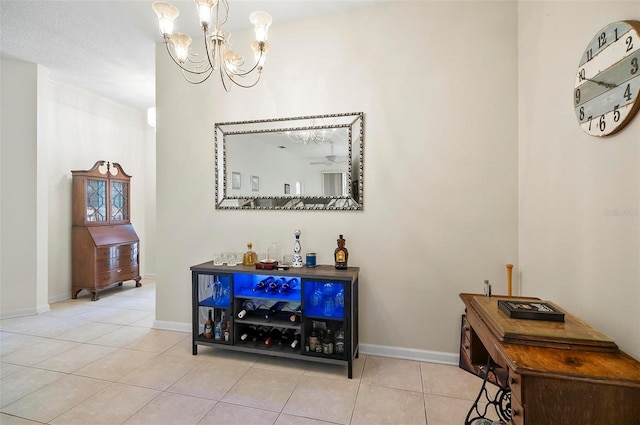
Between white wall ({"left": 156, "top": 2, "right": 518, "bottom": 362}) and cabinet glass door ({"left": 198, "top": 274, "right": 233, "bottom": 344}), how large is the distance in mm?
477

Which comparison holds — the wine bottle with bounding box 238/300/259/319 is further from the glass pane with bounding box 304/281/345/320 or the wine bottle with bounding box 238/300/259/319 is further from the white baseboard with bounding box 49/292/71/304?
the white baseboard with bounding box 49/292/71/304

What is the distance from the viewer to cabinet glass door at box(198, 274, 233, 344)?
2.69 m

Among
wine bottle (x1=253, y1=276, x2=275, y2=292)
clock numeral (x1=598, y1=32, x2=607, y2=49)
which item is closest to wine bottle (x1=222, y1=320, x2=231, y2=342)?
wine bottle (x1=253, y1=276, x2=275, y2=292)

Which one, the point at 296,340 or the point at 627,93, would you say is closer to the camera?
the point at 627,93

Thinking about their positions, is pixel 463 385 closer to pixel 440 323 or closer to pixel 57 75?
pixel 440 323

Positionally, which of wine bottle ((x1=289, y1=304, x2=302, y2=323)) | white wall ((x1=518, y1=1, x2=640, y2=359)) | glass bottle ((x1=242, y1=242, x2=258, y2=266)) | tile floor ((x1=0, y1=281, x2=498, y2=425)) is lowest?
tile floor ((x1=0, y1=281, x2=498, y2=425))

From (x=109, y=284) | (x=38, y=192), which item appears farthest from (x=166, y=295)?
(x=38, y=192)

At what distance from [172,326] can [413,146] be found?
3.20m

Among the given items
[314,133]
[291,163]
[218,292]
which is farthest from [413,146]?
[218,292]

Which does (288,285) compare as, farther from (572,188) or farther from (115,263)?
(115,263)

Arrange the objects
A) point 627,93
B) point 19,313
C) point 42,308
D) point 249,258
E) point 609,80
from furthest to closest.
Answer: point 42,308 → point 19,313 → point 249,258 → point 609,80 → point 627,93

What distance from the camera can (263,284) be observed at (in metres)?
2.73

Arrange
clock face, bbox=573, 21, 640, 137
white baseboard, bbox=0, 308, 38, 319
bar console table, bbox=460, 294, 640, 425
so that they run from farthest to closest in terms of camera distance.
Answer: white baseboard, bbox=0, 308, 38, 319
clock face, bbox=573, 21, 640, 137
bar console table, bbox=460, 294, 640, 425

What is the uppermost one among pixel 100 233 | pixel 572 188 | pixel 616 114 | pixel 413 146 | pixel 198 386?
pixel 413 146
